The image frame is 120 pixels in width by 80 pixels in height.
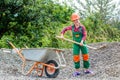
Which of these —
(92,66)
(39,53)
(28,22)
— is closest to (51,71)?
(39,53)

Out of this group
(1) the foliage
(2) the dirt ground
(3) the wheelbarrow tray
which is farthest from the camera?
(1) the foliage

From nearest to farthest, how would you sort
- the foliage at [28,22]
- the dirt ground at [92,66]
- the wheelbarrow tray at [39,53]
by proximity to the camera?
the wheelbarrow tray at [39,53], the dirt ground at [92,66], the foliage at [28,22]

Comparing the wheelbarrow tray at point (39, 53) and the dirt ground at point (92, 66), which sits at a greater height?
the wheelbarrow tray at point (39, 53)

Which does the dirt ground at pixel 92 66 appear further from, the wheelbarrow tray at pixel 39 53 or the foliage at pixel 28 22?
the foliage at pixel 28 22

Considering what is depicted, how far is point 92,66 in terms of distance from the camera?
415 inches

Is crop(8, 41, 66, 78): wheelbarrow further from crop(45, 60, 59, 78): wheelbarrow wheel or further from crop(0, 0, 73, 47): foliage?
crop(0, 0, 73, 47): foliage

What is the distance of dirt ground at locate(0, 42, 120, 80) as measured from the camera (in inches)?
346

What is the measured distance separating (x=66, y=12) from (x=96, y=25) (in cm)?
222

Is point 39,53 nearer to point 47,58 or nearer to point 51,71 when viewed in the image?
point 47,58

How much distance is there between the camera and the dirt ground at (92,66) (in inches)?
346

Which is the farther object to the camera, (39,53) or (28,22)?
(28,22)

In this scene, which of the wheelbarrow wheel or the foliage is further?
the foliage

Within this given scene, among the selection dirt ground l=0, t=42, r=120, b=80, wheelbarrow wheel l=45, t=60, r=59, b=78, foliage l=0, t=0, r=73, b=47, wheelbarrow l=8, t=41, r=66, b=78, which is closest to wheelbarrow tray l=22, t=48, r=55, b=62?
wheelbarrow l=8, t=41, r=66, b=78

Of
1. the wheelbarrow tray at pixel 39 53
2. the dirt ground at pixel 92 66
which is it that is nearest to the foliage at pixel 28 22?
the dirt ground at pixel 92 66
